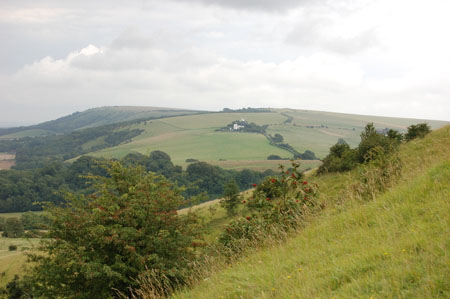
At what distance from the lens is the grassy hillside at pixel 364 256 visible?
3710 mm

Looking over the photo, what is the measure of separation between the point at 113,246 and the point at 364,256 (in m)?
7.06

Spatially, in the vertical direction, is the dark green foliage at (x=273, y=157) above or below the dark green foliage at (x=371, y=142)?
below

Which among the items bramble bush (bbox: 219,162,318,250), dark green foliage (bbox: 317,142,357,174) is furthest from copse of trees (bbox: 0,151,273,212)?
bramble bush (bbox: 219,162,318,250)

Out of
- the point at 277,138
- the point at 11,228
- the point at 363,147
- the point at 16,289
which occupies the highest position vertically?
the point at 363,147

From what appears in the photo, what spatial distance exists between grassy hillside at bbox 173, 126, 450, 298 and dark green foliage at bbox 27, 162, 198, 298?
2701 mm

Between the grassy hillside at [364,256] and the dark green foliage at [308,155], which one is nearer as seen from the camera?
the grassy hillside at [364,256]

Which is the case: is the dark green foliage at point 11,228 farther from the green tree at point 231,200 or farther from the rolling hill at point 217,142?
the rolling hill at point 217,142

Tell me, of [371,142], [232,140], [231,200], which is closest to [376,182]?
[371,142]

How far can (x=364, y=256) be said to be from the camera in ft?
14.8

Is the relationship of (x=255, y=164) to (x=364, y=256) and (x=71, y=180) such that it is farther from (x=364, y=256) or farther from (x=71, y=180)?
(x=364, y=256)

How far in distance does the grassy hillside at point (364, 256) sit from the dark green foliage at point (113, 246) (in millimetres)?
2701

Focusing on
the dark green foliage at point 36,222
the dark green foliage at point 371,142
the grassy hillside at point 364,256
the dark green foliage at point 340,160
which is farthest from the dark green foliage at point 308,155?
the grassy hillside at point 364,256

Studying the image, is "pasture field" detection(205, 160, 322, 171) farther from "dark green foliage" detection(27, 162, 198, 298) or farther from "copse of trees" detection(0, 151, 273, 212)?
"dark green foliage" detection(27, 162, 198, 298)

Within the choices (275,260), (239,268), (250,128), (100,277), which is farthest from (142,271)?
(250,128)
